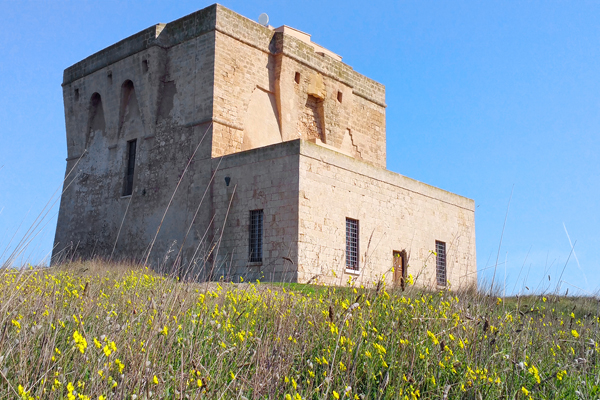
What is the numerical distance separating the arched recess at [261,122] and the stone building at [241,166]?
0.15ft

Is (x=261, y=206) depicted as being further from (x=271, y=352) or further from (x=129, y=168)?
(x=271, y=352)

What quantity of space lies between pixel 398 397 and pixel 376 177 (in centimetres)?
1426

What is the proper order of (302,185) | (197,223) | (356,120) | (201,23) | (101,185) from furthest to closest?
(356,120), (101,185), (201,23), (197,223), (302,185)

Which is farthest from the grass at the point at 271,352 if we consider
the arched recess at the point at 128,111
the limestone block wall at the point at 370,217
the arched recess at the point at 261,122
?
the arched recess at the point at 128,111

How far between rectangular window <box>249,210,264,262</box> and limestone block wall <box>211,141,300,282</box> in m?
0.14

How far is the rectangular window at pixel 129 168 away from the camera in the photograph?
21125 mm

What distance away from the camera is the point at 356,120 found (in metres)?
23.9

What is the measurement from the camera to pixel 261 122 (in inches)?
789

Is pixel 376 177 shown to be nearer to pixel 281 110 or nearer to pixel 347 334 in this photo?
pixel 281 110

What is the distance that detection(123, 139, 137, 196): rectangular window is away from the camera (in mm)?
21125

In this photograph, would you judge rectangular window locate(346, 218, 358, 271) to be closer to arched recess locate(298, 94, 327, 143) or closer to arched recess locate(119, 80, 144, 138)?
arched recess locate(298, 94, 327, 143)

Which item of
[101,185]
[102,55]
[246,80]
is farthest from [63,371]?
[102,55]

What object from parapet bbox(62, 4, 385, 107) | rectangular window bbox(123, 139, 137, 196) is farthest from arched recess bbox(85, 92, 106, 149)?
rectangular window bbox(123, 139, 137, 196)

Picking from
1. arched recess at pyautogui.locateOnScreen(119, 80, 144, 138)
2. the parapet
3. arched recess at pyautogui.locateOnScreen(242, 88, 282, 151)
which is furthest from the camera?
arched recess at pyautogui.locateOnScreen(119, 80, 144, 138)
